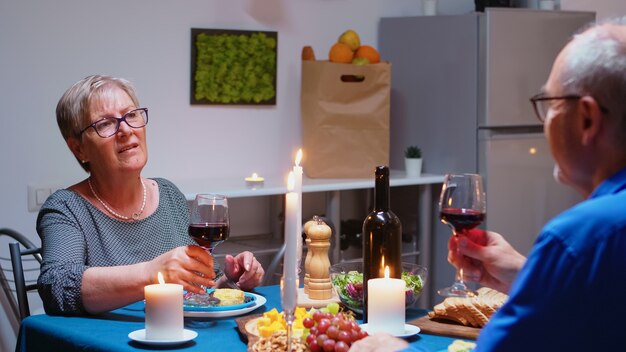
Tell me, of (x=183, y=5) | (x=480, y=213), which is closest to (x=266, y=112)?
(x=183, y=5)

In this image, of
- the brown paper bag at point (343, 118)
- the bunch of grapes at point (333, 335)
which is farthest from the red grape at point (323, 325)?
the brown paper bag at point (343, 118)

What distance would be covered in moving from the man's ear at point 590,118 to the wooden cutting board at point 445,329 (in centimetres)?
71

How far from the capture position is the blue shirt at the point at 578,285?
3.95 ft

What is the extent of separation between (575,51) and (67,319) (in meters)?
1.29

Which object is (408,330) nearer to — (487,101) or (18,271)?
(18,271)

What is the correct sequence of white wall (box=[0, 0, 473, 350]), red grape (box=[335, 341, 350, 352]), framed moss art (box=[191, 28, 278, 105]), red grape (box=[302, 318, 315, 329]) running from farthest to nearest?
1. framed moss art (box=[191, 28, 278, 105])
2. white wall (box=[0, 0, 473, 350])
3. red grape (box=[302, 318, 315, 329])
4. red grape (box=[335, 341, 350, 352])

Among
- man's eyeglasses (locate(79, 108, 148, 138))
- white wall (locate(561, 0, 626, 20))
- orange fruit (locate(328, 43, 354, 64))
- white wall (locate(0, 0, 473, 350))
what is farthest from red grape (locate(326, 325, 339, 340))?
white wall (locate(561, 0, 626, 20))

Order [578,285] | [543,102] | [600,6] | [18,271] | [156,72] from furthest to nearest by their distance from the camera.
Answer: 1. [600,6]
2. [156,72]
3. [18,271]
4. [543,102]
5. [578,285]

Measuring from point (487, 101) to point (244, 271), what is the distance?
6.58 ft

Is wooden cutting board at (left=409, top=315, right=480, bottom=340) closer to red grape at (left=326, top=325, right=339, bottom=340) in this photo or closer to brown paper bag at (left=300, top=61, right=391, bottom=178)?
red grape at (left=326, top=325, right=339, bottom=340)

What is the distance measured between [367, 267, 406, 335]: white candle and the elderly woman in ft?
1.82

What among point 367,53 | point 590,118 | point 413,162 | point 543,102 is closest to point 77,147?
point 543,102

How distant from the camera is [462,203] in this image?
1785 millimetres

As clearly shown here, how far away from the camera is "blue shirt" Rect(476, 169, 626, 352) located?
1203 millimetres
